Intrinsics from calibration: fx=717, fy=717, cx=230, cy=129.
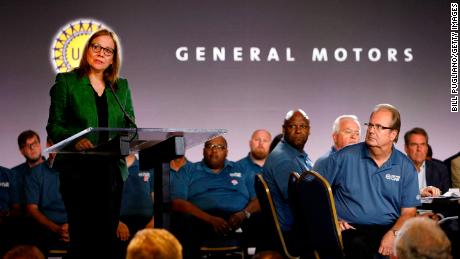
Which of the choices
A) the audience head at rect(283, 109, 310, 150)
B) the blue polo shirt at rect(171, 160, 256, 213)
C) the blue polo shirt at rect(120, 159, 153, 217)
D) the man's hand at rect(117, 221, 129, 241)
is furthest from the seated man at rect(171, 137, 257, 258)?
the audience head at rect(283, 109, 310, 150)

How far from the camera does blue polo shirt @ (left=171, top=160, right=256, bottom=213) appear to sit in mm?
6145

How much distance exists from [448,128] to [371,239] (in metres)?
4.30

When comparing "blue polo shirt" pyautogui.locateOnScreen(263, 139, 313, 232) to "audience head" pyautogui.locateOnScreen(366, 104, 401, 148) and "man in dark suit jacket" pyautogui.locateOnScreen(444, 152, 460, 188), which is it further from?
"man in dark suit jacket" pyautogui.locateOnScreen(444, 152, 460, 188)

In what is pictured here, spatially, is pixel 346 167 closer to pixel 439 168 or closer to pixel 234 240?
pixel 234 240

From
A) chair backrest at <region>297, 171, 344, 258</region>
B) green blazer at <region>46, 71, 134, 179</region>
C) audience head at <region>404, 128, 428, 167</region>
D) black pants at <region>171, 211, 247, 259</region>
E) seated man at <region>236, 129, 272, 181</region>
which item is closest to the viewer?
green blazer at <region>46, 71, 134, 179</region>

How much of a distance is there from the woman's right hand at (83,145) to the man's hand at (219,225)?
3295 mm

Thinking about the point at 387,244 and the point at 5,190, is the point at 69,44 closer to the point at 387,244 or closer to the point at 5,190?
the point at 5,190

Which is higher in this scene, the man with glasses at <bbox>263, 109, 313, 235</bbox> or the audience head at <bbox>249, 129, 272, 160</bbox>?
the audience head at <bbox>249, 129, 272, 160</bbox>

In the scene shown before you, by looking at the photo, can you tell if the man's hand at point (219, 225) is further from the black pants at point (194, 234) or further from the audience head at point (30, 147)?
the audience head at point (30, 147)

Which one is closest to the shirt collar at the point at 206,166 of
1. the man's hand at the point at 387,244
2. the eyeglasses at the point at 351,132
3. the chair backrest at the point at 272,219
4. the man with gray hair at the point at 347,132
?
the man with gray hair at the point at 347,132

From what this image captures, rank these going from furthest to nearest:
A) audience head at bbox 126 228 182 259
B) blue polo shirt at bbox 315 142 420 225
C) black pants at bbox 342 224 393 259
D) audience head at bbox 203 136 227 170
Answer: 1. audience head at bbox 203 136 227 170
2. blue polo shirt at bbox 315 142 420 225
3. black pants at bbox 342 224 393 259
4. audience head at bbox 126 228 182 259

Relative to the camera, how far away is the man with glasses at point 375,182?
12.1 ft

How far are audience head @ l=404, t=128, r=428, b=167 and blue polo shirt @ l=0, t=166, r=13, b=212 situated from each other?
3.47m

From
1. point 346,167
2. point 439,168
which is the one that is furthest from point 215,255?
point 346,167
